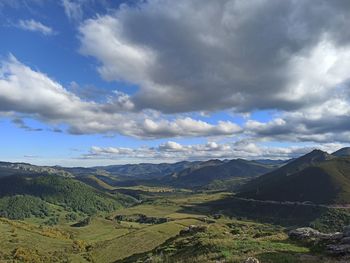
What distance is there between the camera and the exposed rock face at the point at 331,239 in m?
42.4

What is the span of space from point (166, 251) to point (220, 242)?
43.6 ft

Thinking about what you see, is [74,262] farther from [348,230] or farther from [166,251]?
[348,230]

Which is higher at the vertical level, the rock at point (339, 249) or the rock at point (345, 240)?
the rock at point (345, 240)

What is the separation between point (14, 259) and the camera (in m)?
196

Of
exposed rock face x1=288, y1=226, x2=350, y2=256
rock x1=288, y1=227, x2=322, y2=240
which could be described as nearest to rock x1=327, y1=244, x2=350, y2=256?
exposed rock face x1=288, y1=226, x2=350, y2=256

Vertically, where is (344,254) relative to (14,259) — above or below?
above

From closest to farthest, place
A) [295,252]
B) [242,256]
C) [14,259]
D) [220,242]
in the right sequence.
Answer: [242,256], [295,252], [220,242], [14,259]

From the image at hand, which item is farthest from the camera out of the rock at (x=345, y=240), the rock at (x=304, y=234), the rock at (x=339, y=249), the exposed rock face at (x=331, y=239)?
the rock at (x=304, y=234)

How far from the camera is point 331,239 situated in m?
49.3

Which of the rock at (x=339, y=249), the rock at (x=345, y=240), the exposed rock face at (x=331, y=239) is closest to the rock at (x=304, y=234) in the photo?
the exposed rock face at (x=331, y=239)

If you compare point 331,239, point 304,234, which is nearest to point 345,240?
point 331,239

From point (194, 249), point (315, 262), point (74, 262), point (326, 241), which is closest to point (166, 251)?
point (194, 249)

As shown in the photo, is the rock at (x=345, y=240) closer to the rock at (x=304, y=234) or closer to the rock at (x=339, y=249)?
the rock at (x=339, y=249)

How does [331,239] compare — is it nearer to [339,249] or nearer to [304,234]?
[339,249]
